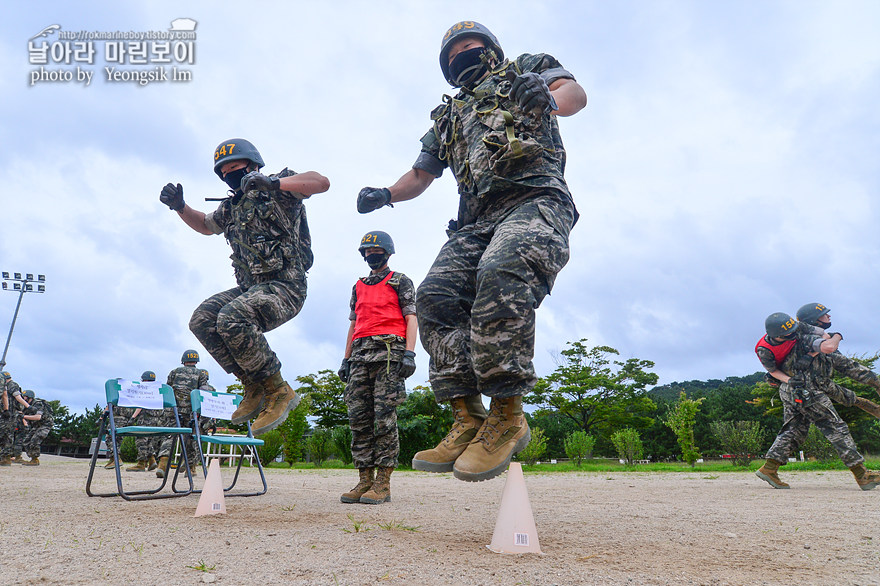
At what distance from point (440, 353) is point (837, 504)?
5.45 m

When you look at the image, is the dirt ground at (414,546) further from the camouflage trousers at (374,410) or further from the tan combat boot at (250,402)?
the tan combat boot at (250,402)

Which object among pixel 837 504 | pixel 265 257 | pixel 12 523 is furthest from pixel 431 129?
pixel 837 504

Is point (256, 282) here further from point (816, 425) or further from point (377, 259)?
point (816, 425)

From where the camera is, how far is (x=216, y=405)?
6.48 metres

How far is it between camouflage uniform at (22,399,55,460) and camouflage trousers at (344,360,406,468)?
555 inches

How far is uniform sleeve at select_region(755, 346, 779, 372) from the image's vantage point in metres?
8.54

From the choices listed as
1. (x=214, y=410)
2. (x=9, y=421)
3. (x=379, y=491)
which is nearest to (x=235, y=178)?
(x=214, y=410)

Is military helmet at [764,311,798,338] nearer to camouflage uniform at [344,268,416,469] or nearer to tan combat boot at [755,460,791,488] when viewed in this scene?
tan combat boot at [755,460,791,488]

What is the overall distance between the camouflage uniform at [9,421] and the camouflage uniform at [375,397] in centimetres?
1327

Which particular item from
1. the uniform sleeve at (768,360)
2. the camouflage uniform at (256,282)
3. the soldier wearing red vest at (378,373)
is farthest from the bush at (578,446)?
the camouflage uniform at (256,282)

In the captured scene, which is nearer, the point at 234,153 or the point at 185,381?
the point at 234,153

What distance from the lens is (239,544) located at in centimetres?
307

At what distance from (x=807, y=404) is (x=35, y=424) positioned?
1860 centimetres

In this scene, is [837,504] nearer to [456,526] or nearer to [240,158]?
[456,526]
